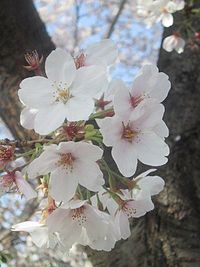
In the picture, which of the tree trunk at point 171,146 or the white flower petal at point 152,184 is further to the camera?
the tree trunk at point 171,146

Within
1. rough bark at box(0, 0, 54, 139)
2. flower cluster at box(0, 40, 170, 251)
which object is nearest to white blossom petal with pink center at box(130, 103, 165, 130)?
flower cluster at box(0, 40, 170, 251)

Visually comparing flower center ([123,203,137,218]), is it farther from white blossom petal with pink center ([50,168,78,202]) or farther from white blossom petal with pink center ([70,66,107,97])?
white blossom petal with pink center ([70,66,107,97])

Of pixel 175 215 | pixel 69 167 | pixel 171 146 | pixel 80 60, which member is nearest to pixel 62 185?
pixel 69 167

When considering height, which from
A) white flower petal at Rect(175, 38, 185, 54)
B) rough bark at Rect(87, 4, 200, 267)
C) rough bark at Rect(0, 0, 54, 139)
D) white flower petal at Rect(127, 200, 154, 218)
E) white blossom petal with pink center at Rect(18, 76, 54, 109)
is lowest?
rough bark at Rect(87, 4, 200, 267)

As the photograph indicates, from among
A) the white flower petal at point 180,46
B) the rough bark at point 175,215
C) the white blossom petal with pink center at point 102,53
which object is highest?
the white blossom petal with pink center at point 102,53

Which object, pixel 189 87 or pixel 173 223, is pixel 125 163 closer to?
pixel 173 223

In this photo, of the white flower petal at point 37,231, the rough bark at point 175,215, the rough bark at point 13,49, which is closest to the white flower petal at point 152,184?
the white flower petal at point 37,231

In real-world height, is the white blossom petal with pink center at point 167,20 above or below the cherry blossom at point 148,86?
below

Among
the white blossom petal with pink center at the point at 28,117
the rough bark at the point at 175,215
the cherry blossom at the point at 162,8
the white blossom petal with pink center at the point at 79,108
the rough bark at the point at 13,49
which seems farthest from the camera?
the cherry blossom at the point at 162,8

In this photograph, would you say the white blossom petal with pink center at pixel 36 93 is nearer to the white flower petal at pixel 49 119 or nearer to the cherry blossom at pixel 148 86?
the white flower petal at pixel 49 119
